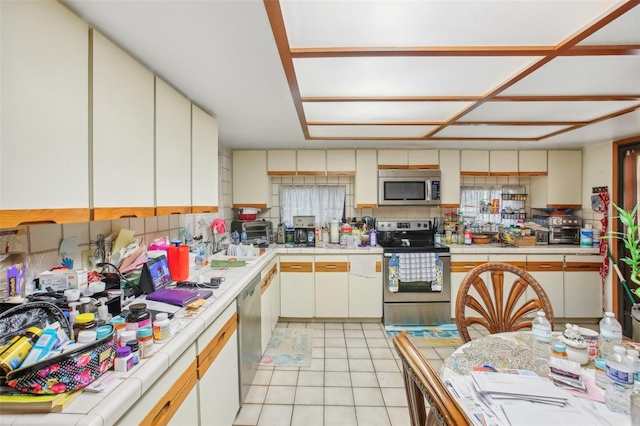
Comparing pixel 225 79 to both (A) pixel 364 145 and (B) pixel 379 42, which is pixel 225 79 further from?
(A) pixel 364 145

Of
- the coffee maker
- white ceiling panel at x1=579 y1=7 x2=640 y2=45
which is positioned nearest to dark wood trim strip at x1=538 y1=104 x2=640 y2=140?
white ceiling panel at x1=579 y1=7 x2=640 y2=45

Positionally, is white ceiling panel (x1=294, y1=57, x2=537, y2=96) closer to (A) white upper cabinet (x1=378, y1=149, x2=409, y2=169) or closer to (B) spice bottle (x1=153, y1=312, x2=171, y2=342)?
(B) spice bottle (x1=153, y1=312, x2=171, y2=342)

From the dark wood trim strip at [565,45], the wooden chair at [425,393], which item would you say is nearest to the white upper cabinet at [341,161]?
the dark wood trim strip at [565,45]

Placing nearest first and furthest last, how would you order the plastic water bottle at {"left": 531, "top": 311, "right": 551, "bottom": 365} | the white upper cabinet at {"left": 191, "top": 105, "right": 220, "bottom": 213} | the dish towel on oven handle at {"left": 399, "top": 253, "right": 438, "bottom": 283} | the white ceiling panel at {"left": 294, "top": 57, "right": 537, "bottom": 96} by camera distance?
the plastic water bottle at {"left": 531, "top": 311, "right": 551, "bottom": 365}
the white ceiling panel at {"left": 294, "top": 57, "right": 537, "bottom": 96}
the white upper cabinet at {"left": 191, "top": 105, "right": 220, "bottom": 213}
the dish towel on oven handle at {"left": 399, "top": 253, "right": 438, "bottom": 283}

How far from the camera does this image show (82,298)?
1.11 m

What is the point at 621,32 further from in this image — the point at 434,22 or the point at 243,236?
the point at 243,236

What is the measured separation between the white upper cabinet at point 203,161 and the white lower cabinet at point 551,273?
3605mm

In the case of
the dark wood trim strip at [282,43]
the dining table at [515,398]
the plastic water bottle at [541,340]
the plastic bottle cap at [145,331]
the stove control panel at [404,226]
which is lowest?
the dining table at [515,398]

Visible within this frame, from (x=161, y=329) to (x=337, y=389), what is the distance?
5.20ft

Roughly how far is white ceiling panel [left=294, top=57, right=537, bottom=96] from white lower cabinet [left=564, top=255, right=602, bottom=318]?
9.35ft

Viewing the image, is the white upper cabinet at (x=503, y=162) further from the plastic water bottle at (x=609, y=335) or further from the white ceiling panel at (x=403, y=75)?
the plastic water bottle at (x=609, y=335)

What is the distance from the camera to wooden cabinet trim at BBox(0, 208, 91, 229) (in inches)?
30.9

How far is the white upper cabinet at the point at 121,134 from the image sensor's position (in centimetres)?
109

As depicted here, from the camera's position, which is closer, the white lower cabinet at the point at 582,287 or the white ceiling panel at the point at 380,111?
the white ceiling panel at the point at 380,111
